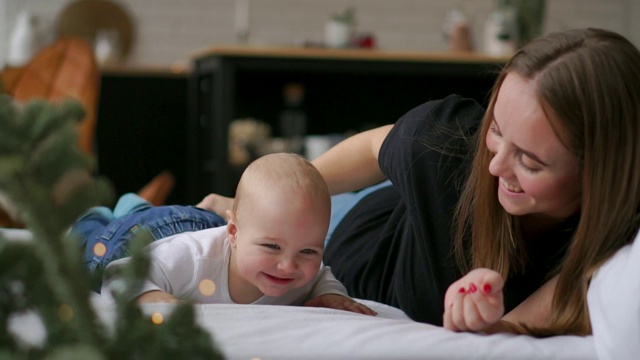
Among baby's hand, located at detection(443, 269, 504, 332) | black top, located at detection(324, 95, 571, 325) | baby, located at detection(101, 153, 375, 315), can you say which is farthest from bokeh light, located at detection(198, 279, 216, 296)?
baby's hand, located at detection(443, 269, 504, 332)

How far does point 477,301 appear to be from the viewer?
45.9 inches

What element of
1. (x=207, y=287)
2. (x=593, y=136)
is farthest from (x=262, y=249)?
(x=593, y=136)

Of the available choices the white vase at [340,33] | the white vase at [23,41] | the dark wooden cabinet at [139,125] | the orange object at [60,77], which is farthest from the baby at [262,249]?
the white vase at [23,41]

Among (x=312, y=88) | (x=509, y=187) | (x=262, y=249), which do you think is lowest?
Answer: (x=312, y=88)

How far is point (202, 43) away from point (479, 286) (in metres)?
4.22

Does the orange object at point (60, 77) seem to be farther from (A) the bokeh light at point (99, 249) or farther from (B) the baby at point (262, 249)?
(B) the baby at point (262, 249)

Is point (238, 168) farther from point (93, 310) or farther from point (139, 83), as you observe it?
point (93, 310)

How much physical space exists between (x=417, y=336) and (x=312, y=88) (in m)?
3.70

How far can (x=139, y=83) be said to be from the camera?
4.62 m

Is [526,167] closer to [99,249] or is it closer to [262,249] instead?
[262,249]

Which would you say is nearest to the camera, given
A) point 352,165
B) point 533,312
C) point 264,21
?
point 533,312

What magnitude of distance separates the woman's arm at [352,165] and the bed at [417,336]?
0.58 metres

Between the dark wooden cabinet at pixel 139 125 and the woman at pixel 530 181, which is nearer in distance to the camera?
the woman at pixel 530 181

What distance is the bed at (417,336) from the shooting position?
3.59ft
